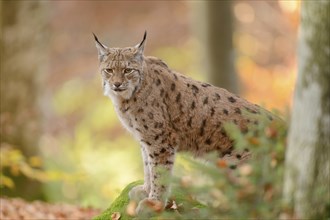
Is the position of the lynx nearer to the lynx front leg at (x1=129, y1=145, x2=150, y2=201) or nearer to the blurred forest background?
the lynx front leg at (x1=129, y1=145, x2=150, y2=201)

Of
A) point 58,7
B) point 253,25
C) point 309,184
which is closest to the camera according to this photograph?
point 309,184

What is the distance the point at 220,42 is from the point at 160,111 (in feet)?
19.9

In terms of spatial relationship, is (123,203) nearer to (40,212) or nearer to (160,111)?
(160,111)

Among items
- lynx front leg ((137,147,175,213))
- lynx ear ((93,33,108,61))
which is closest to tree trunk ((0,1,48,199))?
lynx ear ((93,33,108,61))

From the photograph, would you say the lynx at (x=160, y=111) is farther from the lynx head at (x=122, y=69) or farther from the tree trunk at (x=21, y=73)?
the tree trunk at (x=21, y=73)

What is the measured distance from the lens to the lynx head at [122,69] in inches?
236

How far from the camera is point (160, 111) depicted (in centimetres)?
611

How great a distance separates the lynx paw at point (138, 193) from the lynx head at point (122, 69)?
29.4 inches

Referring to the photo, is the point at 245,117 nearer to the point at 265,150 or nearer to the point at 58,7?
the point at 265,150

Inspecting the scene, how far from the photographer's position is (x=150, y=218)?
17.1 ft

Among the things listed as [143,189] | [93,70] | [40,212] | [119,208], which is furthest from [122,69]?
[93,70]

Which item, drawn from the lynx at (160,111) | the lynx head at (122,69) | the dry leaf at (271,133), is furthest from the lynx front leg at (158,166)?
the dry leaf at (271,133)

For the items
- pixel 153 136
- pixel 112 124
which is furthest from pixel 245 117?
pixel 112 124

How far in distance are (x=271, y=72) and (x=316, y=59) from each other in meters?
15.1
